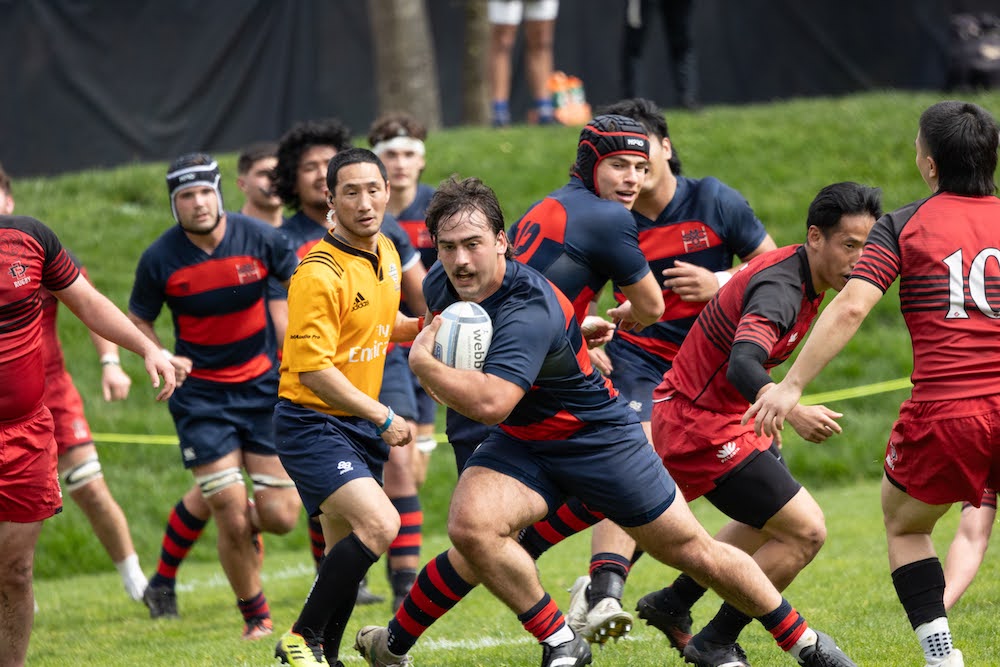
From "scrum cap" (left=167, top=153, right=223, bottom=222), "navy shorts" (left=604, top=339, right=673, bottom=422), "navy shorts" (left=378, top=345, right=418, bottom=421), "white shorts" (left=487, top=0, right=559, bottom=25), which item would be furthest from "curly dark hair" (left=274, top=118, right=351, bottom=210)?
"white shorts" (left=487, top=0, right=559, bottom=25)

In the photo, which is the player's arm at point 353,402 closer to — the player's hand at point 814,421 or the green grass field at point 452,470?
the green grass field at point 452,470

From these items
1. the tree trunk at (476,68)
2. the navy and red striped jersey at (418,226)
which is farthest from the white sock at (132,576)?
the tree trunk at (476,68)

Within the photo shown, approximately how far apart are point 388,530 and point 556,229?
1461 mm

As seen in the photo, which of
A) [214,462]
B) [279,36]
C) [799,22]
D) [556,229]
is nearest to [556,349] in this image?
[556,229]

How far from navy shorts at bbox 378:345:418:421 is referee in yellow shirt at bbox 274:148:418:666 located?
1430 mm

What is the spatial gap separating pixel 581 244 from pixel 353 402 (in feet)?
3.93

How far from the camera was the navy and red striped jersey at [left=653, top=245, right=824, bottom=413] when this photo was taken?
5.07 metres

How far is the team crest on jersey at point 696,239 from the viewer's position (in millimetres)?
6707

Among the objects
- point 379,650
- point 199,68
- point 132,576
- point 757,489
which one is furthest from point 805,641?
point 199,68

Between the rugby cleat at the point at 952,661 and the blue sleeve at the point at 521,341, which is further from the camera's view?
Answer: the rugby cleat at the point at 952,661

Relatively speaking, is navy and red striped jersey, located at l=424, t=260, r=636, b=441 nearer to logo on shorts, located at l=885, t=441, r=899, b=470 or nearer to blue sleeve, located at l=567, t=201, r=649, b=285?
blue sleeve, located at l=567, t=201, r=649, b=285

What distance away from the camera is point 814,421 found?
15.2 ft

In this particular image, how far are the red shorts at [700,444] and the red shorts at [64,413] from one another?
392 cm

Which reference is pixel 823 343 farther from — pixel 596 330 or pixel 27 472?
pixel 27 472
